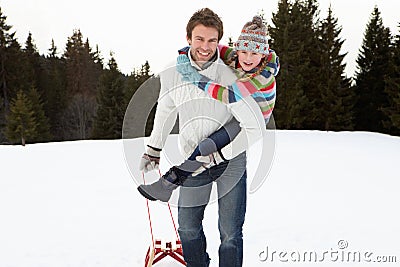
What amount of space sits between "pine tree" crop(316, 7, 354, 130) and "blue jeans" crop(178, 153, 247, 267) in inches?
542

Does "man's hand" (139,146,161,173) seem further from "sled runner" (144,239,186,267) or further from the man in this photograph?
"sled runner" (144,239,186,267)

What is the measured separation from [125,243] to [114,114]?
54.9 feet

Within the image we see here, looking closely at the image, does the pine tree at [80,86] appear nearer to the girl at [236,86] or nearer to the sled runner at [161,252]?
the sled runner at [161,252]

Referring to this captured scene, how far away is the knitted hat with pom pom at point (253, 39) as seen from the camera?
1.64 meters

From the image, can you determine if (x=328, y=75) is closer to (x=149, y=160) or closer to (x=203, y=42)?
(x=149, y=160)

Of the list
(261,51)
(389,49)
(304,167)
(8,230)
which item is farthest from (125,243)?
(389,49)

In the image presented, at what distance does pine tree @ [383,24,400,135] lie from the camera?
44.7ft

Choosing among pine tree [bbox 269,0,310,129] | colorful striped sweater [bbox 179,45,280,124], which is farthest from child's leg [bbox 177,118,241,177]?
pine tree [bbox 269,0,310,129]

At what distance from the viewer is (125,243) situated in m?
2.71

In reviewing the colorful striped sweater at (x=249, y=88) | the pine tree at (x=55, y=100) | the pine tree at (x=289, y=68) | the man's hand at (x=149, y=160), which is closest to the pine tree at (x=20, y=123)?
the pine tree at (x=55, y=100)

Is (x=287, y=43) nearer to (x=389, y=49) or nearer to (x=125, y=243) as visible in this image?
(x=389, y=49)

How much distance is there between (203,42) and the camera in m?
1.60

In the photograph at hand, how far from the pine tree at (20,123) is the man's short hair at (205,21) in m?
18.4

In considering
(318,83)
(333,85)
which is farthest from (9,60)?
(333,85)
